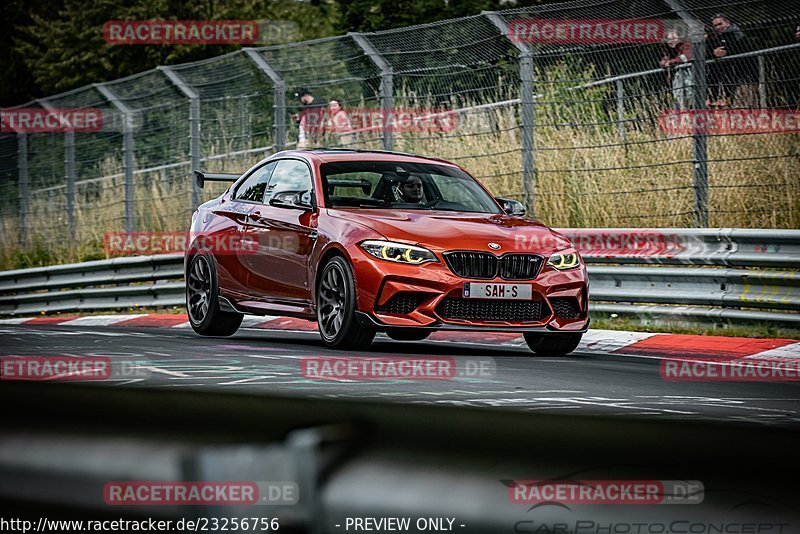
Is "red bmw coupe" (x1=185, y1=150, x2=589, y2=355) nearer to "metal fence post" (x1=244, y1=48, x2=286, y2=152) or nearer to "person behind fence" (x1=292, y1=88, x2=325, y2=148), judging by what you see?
"metal fence post" (x1=244, y1=48, x2=286, y2=152)

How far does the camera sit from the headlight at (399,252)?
357 inches

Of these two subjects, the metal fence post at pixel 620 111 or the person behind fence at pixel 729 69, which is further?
the metal fence post at pixel 620 111

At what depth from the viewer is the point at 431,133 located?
1641 centimetres

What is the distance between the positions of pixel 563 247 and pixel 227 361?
8.49ft

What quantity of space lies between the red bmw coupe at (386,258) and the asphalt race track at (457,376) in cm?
28

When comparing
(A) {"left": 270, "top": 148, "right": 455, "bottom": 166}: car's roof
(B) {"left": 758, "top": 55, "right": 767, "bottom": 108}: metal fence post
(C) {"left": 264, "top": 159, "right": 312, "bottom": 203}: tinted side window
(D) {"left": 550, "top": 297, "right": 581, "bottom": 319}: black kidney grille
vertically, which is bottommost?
(D) {"left": 550, "top": 297, "right": 581, "bottom": 319}: black kidney grille

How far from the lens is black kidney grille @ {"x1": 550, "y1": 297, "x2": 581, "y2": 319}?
946cm

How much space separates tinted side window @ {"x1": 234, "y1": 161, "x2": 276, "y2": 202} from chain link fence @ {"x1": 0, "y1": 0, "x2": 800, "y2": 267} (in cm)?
334

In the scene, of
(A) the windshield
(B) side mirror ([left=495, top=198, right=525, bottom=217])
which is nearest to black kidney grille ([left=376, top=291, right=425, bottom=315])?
(A) the windshield

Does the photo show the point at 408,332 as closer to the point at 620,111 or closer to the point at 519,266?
the point at 519,266

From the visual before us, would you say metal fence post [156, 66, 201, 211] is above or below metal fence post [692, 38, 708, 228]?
above

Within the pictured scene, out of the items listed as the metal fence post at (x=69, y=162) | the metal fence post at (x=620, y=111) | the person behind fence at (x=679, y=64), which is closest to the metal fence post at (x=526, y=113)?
the metal fence post at (x=620, y=111)

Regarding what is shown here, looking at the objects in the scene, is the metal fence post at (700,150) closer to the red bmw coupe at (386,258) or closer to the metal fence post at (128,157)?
the red bmw coupe at (386,258)

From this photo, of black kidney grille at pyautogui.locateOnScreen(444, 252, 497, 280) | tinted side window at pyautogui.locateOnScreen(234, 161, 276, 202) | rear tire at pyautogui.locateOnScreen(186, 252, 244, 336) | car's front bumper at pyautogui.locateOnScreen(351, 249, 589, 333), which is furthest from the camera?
rear tire at pyautogui.locateOnScreen(186, 252, 244, 336)
